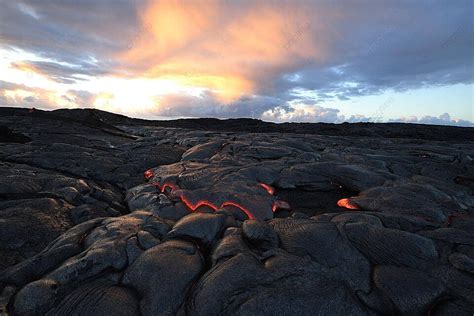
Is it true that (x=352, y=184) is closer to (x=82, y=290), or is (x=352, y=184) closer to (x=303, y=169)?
(x=303, y=169)

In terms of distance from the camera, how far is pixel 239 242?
4.12 m

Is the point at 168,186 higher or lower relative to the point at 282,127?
lower

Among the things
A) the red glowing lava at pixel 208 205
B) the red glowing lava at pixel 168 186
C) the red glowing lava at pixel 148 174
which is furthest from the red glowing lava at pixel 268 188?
the red glowing lava at pixel 148 174

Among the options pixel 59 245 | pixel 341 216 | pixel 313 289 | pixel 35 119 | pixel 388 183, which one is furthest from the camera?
pixel 35 119

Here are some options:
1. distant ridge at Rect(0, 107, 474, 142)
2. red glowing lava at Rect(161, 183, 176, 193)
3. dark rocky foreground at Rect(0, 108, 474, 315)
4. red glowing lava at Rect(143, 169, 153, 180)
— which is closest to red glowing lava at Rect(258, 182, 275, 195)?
dark rocky foreground at Rect(0, 108, 474, 315)

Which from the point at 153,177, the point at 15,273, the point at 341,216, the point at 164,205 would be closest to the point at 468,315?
the point at 341,216

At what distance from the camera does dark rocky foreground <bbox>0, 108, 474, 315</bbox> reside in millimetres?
3211

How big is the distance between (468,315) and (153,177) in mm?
7719

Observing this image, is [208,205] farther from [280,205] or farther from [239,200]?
[280,205]

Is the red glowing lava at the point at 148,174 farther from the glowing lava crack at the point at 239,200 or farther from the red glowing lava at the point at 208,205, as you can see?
the red glowing lava at the point at 208,205

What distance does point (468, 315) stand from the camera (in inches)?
119

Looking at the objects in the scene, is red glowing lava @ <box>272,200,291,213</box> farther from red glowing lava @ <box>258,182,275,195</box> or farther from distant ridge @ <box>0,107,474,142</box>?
distant ridge @ <box>0,107,474,142</box>

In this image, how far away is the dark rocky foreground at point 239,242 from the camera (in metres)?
3.21

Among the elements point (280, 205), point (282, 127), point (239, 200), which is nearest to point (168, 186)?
point (239, 200)
